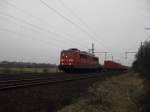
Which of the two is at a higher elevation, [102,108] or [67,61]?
[67,61]

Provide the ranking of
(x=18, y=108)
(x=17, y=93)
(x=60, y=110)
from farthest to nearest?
(x=17, y=93)
(x=60, y=110)
(x=18, y=108)

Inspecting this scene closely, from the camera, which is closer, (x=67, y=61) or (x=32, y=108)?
(x=32, y=108)

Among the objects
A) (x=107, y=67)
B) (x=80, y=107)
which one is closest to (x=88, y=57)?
(x=107, y=67)

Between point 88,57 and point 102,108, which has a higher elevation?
point 88,57

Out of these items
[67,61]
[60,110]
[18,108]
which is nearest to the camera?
[18,108]

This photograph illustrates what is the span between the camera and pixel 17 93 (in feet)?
44.8

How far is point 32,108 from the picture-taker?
1141 centimetres

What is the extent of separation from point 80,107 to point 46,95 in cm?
195

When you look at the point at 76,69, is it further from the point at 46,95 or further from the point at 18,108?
the point at 18,108

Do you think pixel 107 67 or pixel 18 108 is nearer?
pixel 18 108

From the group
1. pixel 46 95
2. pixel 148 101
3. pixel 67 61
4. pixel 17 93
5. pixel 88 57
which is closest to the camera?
pixel 17 93

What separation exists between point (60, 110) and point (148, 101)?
6.16 meters

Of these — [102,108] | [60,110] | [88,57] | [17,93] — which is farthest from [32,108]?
[88,57]

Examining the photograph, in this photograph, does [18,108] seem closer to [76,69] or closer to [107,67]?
[76,69]
